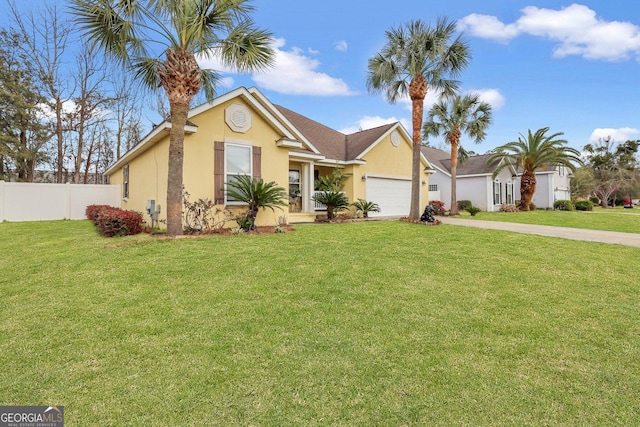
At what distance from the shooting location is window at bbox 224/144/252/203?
10797mm

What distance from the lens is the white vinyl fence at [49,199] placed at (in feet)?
48.9

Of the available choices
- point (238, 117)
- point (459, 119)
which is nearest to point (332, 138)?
point (459, 119)

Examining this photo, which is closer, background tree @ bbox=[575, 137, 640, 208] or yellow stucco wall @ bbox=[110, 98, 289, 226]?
yellow stucco wall @ bbox=[110, 98, 289, 226]

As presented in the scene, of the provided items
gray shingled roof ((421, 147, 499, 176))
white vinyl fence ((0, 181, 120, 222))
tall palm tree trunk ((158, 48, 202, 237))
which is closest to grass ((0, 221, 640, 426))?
tall palm tree trunk ((158, 48, 202, 237))

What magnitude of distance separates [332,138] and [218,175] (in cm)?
1001

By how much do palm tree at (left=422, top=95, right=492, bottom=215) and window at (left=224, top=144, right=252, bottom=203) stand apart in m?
13.9

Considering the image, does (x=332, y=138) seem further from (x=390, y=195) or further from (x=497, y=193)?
(x=497, y=193)

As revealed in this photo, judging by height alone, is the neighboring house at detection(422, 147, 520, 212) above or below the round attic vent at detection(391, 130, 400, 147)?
below

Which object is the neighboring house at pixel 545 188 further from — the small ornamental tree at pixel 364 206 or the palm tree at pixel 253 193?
the palm tree at pixel 253 193

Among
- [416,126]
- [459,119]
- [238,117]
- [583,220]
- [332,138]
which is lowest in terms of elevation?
[583,220]

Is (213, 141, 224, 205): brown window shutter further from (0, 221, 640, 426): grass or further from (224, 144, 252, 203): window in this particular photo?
(0, 221, 640, 426): grass

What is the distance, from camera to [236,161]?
1100 centimetres

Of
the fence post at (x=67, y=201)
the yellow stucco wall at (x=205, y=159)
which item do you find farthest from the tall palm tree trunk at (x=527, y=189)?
the fence post at (x=67, y=201)

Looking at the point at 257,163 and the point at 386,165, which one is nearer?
the point at 257,163
